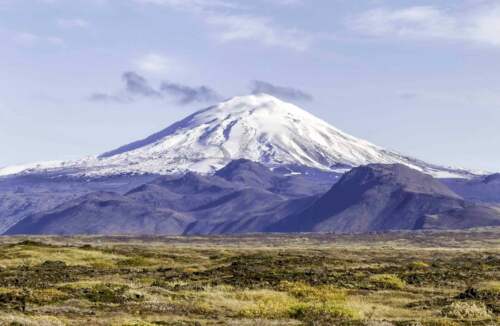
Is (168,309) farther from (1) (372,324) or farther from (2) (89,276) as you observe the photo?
(2) (89,276)

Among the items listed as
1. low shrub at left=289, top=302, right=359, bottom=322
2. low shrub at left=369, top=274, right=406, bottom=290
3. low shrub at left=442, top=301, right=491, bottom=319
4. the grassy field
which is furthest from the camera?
low shrub at left=369, top=274, right=406, bottom=290

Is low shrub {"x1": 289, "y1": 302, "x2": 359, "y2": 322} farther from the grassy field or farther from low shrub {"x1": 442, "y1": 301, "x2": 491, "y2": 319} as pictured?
low shrub {"x1": 442, "y1": 301, "x2": 491, "y2": 319}

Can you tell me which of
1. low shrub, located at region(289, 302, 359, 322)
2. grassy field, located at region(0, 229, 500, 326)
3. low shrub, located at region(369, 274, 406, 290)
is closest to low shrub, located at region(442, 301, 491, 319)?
grassy field, located at region(0, 229, 500, 326)

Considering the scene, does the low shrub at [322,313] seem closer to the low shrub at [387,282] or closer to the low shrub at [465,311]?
the low shrub at [465,311]

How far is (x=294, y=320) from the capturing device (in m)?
35.4

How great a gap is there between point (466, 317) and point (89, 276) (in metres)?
30.2

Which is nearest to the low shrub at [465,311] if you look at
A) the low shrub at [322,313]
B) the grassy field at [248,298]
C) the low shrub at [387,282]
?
the grassy field at [248,298]

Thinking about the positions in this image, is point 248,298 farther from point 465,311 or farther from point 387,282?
point 387,282

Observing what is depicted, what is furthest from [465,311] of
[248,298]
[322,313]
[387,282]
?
[387,282]

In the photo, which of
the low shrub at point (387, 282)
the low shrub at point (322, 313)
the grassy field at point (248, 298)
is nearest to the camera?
the grassy field at point (248, 298)

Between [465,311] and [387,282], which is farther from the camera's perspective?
[387,282]

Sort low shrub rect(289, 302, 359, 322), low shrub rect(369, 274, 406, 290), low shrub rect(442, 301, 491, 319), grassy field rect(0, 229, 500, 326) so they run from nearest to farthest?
grassy field rect(0, 229, 500, 326) → low shrub rect(289, 302, 359, 322) → low shrub rect(442, 301, 491, 319) → low shrub rect(369, 274, 406, 290)

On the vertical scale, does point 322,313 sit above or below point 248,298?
below

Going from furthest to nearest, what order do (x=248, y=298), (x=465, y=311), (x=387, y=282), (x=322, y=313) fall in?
(x=387, y=282) → (x=248, y=298) → (x=465, y=311) → (x=322, y=313)
